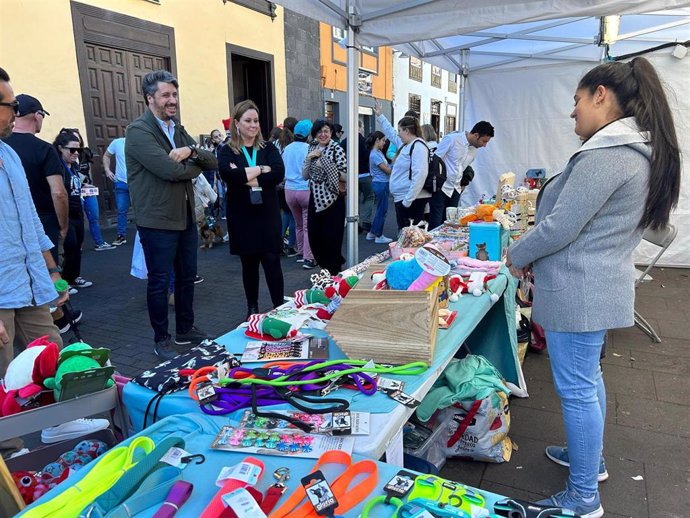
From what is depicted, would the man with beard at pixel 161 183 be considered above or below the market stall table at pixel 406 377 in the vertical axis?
above

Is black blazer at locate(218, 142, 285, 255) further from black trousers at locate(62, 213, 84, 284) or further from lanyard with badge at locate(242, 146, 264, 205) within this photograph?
black trousers at locate(62, 213, 84, 284)

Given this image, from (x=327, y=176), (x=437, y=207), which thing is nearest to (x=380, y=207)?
(x=437, y=207)

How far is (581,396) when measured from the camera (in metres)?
1.78

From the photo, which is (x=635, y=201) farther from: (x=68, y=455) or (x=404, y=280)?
(x=68, y=455)

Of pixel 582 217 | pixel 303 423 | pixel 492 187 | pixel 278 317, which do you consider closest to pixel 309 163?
pixel 278 317

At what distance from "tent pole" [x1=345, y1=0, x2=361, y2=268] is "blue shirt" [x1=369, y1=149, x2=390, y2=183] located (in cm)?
425

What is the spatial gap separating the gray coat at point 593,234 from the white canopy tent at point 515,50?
1.77m

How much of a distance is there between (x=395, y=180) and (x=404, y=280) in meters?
3.92

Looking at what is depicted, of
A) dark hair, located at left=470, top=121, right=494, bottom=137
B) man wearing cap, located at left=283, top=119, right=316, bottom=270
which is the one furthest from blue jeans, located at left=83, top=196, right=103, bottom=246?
dark hair, located at left=470, top=121, right=494, bottom=137

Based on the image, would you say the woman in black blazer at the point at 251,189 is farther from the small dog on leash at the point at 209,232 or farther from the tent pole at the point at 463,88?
the tent pole at the point at 463,88

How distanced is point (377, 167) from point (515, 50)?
256 cm

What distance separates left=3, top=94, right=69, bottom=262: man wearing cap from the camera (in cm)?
318

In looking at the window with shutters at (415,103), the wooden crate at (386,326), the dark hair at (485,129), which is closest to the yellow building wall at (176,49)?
the dark hair at (485,129)

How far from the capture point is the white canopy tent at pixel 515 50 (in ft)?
9.98
